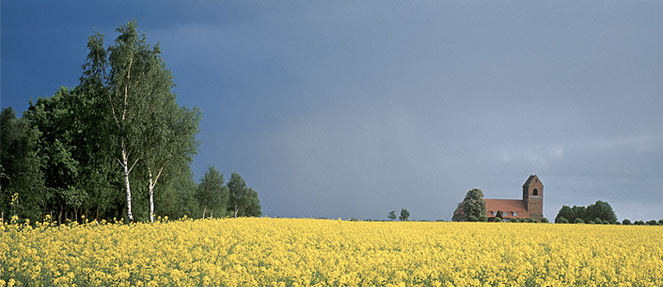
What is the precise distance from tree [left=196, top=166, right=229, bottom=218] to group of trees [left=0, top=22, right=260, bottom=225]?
71.3 ft

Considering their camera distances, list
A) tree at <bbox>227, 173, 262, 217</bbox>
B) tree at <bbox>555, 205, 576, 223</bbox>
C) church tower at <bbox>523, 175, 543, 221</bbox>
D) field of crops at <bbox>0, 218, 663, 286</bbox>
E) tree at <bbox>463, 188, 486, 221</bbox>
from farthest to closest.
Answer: church tower at <bbox>523, 175, 543, 221</bbox> < tree at <bbox>555, 205, 576, 223</bbox> < tree at <bbox>227, 173, 262, 217</bbox> < tree at <bbox>463, 188, 486, 221</bbox> < field of crops at <bbox>0, 218, 663, 286</bbox>

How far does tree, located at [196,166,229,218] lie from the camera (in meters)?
64.3

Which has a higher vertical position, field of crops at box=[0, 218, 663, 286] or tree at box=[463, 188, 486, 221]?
tree at box=[463, 188, 486, 221]

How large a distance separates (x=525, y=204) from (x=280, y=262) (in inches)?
4190

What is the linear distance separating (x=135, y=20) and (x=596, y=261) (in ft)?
77.2

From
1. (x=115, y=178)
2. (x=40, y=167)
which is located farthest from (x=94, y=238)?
(x=40, y=167)

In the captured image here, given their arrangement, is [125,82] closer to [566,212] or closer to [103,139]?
[103,139]

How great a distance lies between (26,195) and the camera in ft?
109

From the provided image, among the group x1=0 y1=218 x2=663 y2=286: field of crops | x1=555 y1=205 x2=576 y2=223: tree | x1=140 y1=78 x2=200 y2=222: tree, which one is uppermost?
x1=140 y1=78 x2=200 y2=222: tree

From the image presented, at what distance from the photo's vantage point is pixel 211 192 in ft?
211

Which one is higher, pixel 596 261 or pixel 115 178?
pixel 115 178

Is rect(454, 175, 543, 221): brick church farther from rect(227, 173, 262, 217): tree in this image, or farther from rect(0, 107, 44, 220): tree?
rect(0, 107, 44, 220): tree

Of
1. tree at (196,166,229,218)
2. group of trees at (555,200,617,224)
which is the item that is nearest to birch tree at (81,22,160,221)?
tree at (196,166,229,218)

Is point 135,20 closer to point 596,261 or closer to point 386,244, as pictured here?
point 386,244
